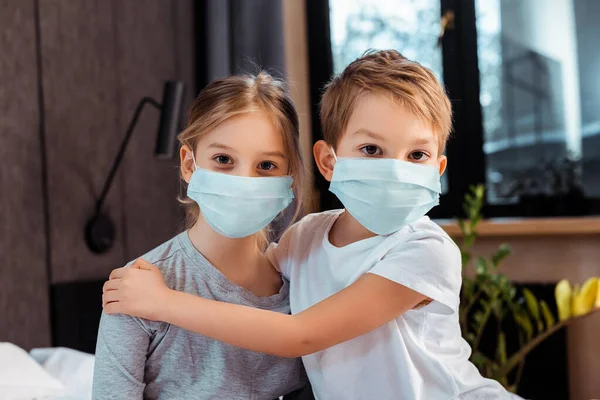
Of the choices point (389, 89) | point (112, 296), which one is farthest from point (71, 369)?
point (389, 89)

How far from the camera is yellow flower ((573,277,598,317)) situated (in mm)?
2184

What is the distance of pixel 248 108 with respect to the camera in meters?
1.01

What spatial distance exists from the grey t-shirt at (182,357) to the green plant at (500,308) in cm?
139

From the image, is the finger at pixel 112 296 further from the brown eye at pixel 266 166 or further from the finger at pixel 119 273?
the brown eye at pixel 266 166

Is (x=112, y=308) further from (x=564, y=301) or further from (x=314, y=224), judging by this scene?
(x=564, y=301)

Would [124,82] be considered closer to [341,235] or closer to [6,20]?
[6,20]

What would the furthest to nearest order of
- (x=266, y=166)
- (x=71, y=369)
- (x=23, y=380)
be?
(x=71, y=369) < (x=23, y=380) < (x=266, y=166)

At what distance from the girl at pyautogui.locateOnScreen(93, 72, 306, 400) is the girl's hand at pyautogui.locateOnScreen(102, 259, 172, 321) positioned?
1.6 inches

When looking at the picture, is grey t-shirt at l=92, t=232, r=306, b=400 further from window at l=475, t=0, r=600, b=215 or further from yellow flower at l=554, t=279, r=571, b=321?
window at l=475, t=0, r=600, b=215

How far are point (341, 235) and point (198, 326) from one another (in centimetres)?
31

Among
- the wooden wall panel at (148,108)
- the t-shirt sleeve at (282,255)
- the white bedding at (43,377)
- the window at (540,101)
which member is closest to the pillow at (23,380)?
the white bedding at (43,377)

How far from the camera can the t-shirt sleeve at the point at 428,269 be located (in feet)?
3.04

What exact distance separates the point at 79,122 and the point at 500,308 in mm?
1685

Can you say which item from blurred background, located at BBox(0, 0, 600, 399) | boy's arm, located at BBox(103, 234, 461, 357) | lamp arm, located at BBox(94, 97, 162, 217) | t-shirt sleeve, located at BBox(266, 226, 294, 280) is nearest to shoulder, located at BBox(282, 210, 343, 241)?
t-shirt sleeve, located at BBox(266, 226, 294, 280)
